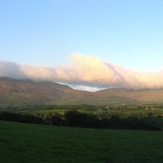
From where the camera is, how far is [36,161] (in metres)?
30.0

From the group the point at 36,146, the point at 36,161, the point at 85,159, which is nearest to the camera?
the point at 36,161

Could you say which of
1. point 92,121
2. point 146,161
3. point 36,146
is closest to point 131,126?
point 92,121

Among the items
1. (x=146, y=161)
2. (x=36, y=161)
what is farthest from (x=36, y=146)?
(x=146, y=161)

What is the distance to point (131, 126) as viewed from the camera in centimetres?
9419

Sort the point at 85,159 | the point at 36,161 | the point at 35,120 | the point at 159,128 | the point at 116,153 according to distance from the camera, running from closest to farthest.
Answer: the point at 36,161, the point at 85,159, the point at 116,153, the point at 159,128, the point at 35,120

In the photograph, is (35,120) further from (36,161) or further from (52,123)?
(36,161)

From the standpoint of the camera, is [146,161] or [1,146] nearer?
[146,161]

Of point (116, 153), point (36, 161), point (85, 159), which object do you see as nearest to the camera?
point (36, 161)

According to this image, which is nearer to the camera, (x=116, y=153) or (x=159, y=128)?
(x=116, y=153)

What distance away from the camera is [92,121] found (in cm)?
9450

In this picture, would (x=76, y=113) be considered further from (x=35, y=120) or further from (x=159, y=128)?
(x=159, y=128)

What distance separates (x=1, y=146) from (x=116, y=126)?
191 ft

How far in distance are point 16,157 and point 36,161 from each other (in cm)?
223

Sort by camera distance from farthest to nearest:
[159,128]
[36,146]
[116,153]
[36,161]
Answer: [159,128]
[36,146]
[116,153]
[36,161]
